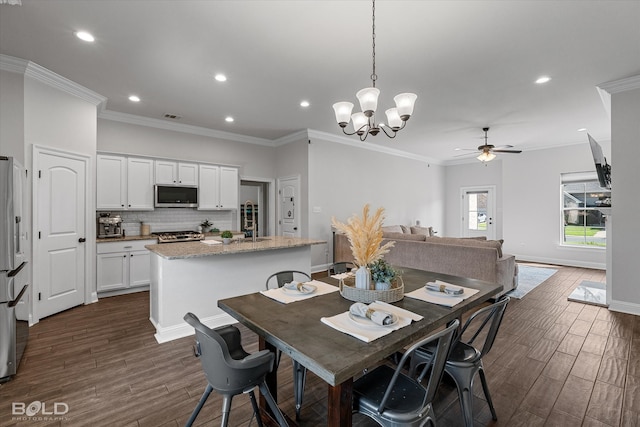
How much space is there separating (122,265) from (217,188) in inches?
81.7

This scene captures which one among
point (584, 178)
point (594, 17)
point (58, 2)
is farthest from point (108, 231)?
point (584, 178)

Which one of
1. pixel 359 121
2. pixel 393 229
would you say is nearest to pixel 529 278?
pixel 393 229

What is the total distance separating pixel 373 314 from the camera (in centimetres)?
148

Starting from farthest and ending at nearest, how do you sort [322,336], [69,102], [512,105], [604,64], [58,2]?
[512,105], [69,102], [604,64], [58,2], [322,336]

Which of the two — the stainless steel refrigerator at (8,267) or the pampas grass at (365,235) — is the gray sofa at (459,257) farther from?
the stainless steel refrigerator at (8,267)

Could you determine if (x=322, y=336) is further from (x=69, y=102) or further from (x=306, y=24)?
(x=69, y=102)

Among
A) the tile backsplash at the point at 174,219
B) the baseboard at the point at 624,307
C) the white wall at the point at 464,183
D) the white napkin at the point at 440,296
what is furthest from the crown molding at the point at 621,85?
the tile backsplash at the point at 174,219

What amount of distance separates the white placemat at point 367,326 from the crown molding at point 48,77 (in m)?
4.24

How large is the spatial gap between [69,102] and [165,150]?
1.65m

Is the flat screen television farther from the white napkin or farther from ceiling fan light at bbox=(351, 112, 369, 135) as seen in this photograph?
the white napkin

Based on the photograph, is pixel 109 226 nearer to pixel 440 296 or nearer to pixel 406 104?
pixel 406 104

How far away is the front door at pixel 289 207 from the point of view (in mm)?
6121

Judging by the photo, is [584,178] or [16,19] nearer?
[16,19]

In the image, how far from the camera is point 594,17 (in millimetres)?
2439
